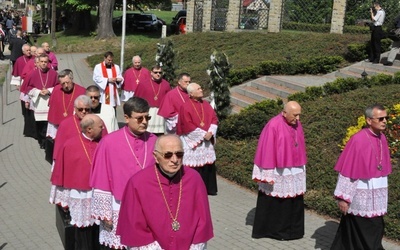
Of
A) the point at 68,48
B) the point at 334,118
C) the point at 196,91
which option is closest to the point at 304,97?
the point at 334,118

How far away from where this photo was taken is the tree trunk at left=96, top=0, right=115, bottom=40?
117 ft

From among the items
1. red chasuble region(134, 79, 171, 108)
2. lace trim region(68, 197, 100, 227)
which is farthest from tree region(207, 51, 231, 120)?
lace trim region(68, 197, 100, 227)

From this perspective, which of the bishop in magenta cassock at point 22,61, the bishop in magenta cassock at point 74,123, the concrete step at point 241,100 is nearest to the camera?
the bishop in magenta cassock at point 74,123

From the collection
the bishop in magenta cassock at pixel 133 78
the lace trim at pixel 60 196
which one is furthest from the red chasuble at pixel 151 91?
the lace trim at pixel 60 196

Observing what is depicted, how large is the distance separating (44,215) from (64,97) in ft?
7.24

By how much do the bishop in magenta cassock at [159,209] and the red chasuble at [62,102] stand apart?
18.9 feet

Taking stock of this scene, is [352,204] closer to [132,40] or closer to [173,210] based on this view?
[173,210]

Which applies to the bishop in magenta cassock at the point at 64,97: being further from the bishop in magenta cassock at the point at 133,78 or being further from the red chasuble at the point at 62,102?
the bishop in magenta cassock at the point at 133,78

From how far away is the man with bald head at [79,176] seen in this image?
22.1ft

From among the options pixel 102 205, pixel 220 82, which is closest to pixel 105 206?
pixel 102 205

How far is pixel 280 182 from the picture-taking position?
8.17 m

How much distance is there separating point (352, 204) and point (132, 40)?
30802 mm

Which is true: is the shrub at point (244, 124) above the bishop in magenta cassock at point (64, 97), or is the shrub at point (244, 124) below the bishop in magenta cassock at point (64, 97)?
below

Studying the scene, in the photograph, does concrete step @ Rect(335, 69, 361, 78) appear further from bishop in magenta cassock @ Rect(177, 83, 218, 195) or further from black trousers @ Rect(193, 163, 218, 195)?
bishop in magenta cassock @ Rect(177, 83, 218, 195)
